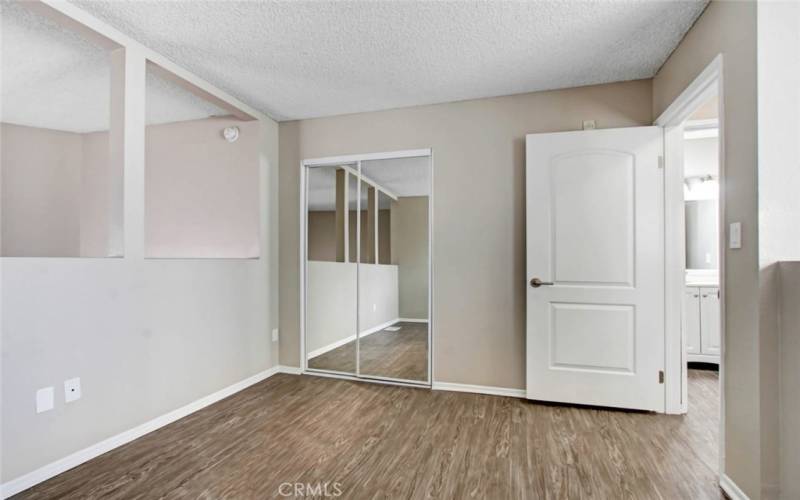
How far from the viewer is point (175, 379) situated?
2.76 m

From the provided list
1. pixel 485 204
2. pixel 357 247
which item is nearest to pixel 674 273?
pixel 485 204

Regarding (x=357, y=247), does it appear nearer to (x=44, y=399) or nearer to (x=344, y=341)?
(x=344, y=341)

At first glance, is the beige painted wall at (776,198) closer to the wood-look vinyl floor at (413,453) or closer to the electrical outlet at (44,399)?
the wood-look vinyl floor at (413,453)

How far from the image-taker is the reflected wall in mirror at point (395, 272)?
11.5ft

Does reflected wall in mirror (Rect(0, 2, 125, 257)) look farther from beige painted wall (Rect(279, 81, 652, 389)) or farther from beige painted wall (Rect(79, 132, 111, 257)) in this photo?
beige painted wall (Rect(279, 81, 652, 389))

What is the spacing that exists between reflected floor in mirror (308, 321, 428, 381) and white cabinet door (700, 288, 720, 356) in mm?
2763

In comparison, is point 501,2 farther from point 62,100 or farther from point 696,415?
point 62,100

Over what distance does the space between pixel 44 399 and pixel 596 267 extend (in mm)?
3445

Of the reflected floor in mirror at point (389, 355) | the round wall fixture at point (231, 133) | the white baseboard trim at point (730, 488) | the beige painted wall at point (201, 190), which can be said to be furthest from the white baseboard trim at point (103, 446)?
the white baseboard trim at point (730, 488)

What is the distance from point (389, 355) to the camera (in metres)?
3.72

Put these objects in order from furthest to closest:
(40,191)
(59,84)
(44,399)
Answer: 1. (40,191)
2. (59,84)
3. (44,399)

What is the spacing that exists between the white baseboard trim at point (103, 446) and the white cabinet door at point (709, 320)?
4.38 metres

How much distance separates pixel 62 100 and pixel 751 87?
4859 mm

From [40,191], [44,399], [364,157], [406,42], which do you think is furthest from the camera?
[40,191]
